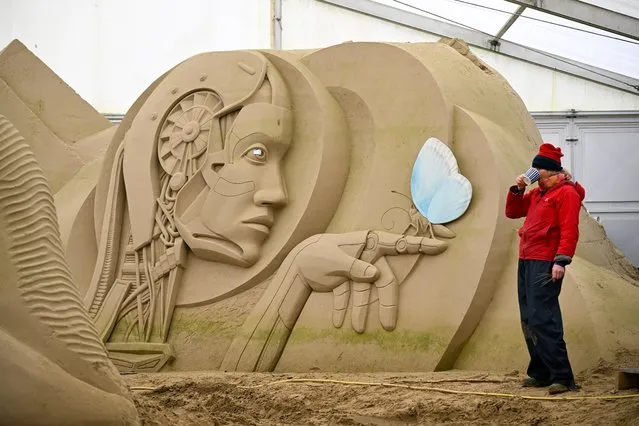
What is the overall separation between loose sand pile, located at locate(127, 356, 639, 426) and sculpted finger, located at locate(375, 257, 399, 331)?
41 centimetres

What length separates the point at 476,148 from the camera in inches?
272

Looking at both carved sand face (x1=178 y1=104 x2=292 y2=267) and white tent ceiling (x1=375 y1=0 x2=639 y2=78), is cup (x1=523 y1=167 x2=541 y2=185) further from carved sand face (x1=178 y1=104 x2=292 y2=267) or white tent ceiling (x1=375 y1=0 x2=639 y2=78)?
white tent ceiling (x1=375 y1=0 x2=639 y2=78)

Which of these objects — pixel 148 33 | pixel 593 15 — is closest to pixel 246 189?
pixel 593 15

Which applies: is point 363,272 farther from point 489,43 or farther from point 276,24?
point 276,24

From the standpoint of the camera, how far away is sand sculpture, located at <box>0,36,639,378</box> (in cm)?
669

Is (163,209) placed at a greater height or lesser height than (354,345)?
greater

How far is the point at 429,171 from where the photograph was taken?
22.9 ft

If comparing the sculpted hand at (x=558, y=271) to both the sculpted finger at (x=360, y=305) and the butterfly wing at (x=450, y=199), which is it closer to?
the butterfly wing at (x=450, y=199)

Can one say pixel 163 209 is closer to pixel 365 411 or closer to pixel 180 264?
pixel 180 264

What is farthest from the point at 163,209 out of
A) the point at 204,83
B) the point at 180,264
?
the point at 204,83

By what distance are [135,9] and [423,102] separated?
778cm

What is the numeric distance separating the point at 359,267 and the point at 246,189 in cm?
112

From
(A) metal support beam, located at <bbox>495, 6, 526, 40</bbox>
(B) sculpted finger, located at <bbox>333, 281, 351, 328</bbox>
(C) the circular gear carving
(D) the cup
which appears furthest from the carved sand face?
(A) metal support beam, located at <bbox>495, 6, 526, 40</bbox>

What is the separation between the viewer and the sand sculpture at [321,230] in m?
6.69
